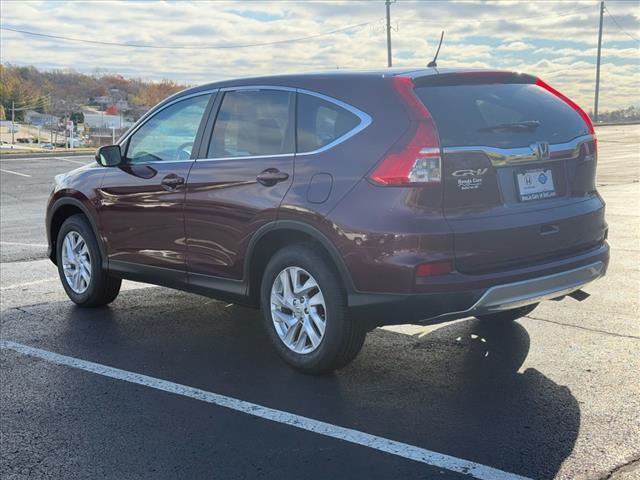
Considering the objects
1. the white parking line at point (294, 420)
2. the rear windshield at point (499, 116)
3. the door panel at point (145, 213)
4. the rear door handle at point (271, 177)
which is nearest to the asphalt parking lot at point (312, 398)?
the white parking line at point (294, 420)

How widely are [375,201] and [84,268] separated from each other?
11.1ft

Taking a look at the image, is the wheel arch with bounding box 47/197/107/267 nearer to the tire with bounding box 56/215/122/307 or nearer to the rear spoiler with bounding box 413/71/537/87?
the tire with bounding box 56/215/122/307

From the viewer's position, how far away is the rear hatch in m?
4.03

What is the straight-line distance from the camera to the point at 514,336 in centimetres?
530

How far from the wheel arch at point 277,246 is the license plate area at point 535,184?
3.59 ft

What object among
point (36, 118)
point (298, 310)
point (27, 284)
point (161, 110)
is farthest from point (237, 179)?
point (36, 118)

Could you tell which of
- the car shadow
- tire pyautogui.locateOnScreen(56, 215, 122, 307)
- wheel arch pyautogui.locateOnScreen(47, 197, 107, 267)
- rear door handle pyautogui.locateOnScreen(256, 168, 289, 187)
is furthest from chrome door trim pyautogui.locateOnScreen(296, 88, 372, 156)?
tire pyautogui.locateOnScreen(56, 215, 122, 307)

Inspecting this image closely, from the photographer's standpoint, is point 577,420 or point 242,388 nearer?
point 577,420

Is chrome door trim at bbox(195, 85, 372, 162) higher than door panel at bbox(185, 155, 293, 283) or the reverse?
higher

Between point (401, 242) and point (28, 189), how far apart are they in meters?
19.5

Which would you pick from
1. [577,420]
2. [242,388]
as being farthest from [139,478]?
[577,420]

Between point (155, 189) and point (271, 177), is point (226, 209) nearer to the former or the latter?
point (271, 177)

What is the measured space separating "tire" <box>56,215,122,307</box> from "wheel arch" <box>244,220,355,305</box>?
1.91 metres

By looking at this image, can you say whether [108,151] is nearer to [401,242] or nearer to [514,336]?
[401,242]
